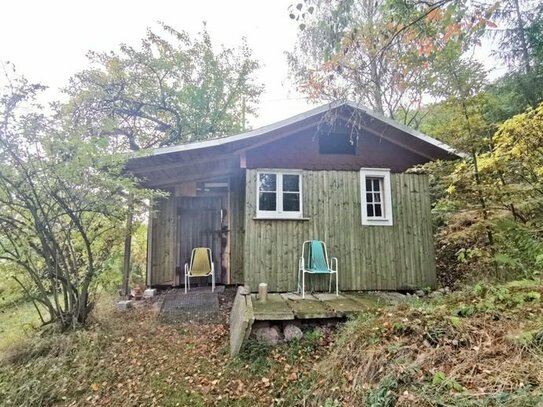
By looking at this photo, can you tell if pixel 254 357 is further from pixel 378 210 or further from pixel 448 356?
pixel 378 210

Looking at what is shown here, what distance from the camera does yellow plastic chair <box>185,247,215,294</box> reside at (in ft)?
21.8

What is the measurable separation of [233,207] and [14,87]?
14.4 ft

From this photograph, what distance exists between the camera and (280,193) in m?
5.74

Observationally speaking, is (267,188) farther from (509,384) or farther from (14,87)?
→ (509,384)

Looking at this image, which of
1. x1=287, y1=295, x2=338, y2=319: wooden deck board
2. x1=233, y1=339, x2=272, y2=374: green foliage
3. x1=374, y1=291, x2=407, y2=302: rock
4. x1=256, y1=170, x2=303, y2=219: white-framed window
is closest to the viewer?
x1=233, y1=339, x2=272, y2=374: green foliage

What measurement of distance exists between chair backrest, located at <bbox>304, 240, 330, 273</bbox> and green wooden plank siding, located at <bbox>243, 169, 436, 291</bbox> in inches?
8.7

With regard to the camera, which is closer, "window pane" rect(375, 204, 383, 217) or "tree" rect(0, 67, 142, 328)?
"tree" rect(0, 67, 142, 328)

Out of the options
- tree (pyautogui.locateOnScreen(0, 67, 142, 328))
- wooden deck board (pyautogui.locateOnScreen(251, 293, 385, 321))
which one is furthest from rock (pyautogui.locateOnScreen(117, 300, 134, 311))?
wooden deck board (pyautogui.locateOnScreen(251, 293, 385, 321))

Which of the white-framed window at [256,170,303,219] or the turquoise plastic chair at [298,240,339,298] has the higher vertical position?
the white-framed window at [256,170,303,219]

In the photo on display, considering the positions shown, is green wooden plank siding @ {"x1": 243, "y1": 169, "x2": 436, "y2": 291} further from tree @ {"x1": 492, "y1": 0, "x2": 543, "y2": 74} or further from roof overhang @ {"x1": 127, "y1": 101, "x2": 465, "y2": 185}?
tree @ {"x1": 492, "y1": 0, "x2": 543, "y2": 74}

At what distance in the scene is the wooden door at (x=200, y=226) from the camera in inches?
285

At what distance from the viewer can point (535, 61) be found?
682cm

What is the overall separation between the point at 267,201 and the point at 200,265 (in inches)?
93.9

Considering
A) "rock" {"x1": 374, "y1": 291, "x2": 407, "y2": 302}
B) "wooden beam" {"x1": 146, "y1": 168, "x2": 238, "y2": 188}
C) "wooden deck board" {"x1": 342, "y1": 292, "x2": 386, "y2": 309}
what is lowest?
"rock" {"x1": 374, "y1": 291, "x2": 407, "y2": 302}
